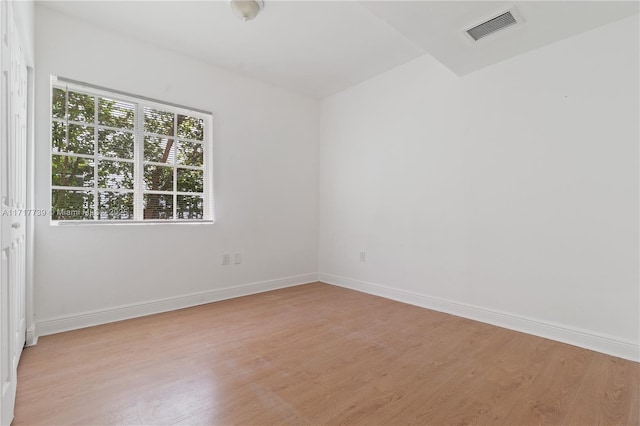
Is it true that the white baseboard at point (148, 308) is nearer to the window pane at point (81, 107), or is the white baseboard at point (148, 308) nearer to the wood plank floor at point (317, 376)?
the wood plank floor at point (317, 376)

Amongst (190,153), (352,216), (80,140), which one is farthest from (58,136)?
(352,216)

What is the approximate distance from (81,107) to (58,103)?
16 centimetres

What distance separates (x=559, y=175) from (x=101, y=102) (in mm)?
4040

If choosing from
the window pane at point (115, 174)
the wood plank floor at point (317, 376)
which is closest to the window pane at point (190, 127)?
the window pane at point (115, 174)

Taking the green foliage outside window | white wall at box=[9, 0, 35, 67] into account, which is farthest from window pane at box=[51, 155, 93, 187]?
white wall at box=[9, 0, 35, 67]

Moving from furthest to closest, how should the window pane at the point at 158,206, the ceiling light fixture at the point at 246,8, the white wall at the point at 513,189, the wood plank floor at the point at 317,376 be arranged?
the window pane at the point at 158,206 → the ceiling light fixture at the point at 246,8 → the white wall at the point at 513,189 → the wood plank floor at the point at 317,376

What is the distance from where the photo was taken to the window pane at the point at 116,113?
2934mm

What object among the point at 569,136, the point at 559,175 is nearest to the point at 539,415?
the point at 559,175

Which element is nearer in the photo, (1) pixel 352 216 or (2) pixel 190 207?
(2) pixel 190 207

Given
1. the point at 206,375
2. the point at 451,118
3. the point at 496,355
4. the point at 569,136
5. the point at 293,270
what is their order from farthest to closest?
the point at 293,270 → the point at 451,118 → the point at 569,136 → the point at 496,355 → the point at 206,375

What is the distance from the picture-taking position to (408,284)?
3555 mm

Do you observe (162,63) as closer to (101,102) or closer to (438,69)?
(101,102)

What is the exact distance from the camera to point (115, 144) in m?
3.01

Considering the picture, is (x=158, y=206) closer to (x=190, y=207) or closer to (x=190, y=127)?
(x=190, y=207)
